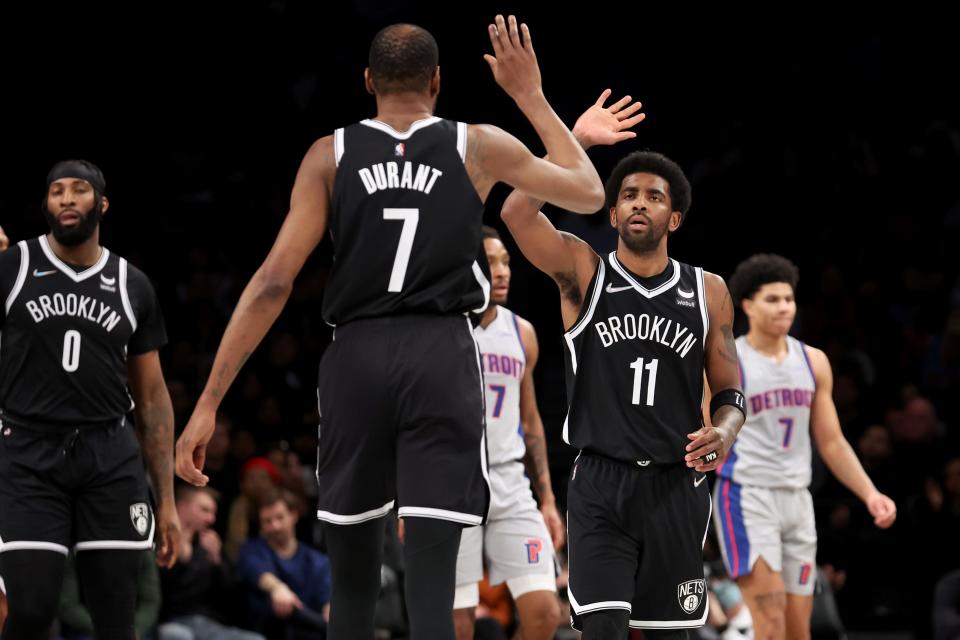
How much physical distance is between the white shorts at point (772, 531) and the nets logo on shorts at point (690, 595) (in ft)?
7.10

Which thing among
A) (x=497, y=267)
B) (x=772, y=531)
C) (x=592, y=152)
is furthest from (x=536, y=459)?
(x=592, y=152)

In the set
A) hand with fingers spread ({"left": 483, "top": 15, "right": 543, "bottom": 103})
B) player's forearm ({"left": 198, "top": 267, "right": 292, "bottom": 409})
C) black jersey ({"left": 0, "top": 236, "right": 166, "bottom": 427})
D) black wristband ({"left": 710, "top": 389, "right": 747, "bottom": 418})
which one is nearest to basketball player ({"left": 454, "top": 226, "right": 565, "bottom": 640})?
black wristband ({"left": 710, "top": 389, "right": 747, "bottom": 418})

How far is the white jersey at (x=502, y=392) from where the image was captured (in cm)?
698

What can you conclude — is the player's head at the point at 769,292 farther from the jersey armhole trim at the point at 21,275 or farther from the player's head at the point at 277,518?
the jersey armhole trim at the point at 21,275

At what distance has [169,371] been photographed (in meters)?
11.0

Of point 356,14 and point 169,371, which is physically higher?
point 356,14

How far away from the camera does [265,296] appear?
4016 millimetres

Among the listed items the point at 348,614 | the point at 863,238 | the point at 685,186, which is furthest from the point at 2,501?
the point at 863,238

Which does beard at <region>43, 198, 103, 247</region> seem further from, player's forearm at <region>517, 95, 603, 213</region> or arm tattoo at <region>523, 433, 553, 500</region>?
arm tattoo at <region>523, 433, 553, 500</region>

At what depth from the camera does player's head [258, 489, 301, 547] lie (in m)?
8.68

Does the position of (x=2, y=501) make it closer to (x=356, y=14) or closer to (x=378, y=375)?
(x=378, y=375)

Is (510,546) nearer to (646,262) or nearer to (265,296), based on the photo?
(646,262)

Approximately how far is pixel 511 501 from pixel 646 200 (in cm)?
209

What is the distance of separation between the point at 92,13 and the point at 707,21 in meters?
6.07
